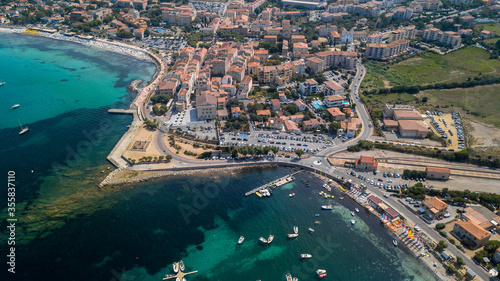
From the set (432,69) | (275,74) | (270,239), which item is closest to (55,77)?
(275,74)

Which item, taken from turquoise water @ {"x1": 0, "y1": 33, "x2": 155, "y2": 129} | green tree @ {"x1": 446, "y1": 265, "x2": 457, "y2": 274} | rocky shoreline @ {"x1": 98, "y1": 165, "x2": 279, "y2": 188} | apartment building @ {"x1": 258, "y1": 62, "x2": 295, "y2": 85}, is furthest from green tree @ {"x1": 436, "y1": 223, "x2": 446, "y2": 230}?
turquoise water @ {"x1": 0, "y1": 33, "x2": 155, "y2": 129}

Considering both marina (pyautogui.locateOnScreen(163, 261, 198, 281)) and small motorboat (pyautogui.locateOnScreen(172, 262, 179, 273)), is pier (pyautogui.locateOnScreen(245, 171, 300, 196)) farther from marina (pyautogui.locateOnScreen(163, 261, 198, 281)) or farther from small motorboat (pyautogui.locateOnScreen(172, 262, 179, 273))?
small motorboat (pyautogui.locateOnScreen(172, 262, 179, 273))

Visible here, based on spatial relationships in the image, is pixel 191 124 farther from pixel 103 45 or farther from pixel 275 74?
pixel 103 45

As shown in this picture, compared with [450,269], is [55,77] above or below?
above

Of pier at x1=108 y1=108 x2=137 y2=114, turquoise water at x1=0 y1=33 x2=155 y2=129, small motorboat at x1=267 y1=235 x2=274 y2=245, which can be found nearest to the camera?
small motorboat at x1=267 y1=235 x2=274 y2=245

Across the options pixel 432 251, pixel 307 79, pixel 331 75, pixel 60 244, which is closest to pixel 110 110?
pixel 60 244

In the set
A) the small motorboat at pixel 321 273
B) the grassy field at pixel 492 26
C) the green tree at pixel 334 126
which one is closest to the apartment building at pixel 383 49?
the grassy field at pixel 492 26
